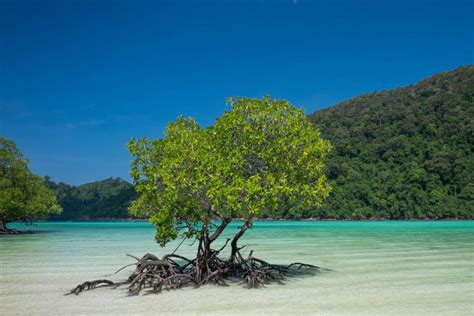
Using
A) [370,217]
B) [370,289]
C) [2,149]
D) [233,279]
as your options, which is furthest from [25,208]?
[370,217]

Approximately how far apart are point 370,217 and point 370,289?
269 feet

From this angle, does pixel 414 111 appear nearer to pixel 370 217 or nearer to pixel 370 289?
pixel 370 217

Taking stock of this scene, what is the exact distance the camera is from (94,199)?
15825 cm

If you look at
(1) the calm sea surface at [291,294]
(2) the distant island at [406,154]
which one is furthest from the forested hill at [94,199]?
(1) the calm sea surface at [291,294]

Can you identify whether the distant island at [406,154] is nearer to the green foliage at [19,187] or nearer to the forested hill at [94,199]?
the forested hill at [94,199]

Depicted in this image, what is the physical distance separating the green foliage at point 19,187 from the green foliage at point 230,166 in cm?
2883

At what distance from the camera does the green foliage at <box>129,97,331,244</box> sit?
1164cm

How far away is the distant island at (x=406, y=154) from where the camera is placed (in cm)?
8588

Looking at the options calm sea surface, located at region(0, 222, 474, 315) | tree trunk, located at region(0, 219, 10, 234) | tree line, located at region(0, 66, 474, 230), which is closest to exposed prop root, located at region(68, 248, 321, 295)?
calm sea surface, located at region(0, 222, 474, 315)

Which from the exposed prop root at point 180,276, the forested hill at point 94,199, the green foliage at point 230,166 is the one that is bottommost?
the exposed prop root at point 180,276

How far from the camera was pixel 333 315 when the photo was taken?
9305mm

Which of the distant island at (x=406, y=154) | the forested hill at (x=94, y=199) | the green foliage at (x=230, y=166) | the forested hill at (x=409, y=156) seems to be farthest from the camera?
the forested hill at (x=94, y=199)

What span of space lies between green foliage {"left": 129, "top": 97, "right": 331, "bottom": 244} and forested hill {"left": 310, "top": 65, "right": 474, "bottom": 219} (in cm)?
7805

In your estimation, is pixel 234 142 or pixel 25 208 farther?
pixel 25 208
